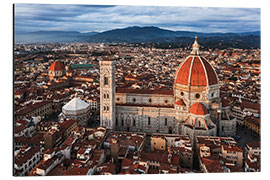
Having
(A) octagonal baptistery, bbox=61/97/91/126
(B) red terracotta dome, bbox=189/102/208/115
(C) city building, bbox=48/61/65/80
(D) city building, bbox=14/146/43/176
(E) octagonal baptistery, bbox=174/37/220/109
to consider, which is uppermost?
(C) city building, bbox=48/61/65/80

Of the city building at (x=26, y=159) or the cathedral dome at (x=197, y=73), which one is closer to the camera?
the city building at (x=26, y=159)

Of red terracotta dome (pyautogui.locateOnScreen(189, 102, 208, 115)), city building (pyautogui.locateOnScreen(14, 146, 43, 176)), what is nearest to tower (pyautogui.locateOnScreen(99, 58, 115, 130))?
city building (pyautogui.locateOnScreen(14, 146, 43, 176))

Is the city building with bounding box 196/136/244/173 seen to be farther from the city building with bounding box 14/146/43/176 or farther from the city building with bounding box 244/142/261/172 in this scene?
the city building with bounding box 14/146/43/176

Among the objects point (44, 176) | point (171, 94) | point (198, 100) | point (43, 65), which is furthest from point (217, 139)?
point (43, 65)

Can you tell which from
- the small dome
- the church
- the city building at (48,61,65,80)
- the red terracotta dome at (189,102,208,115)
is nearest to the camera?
the red terracotta dome at (189,102,208,115)

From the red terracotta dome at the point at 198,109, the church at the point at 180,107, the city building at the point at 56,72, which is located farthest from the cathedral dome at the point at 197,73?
the city building at the point at 56,72

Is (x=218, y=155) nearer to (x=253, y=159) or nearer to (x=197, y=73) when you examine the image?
(x=253, y=159)

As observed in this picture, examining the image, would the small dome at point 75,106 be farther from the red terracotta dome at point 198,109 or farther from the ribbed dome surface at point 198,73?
the red terracotta dome at point 198,109
